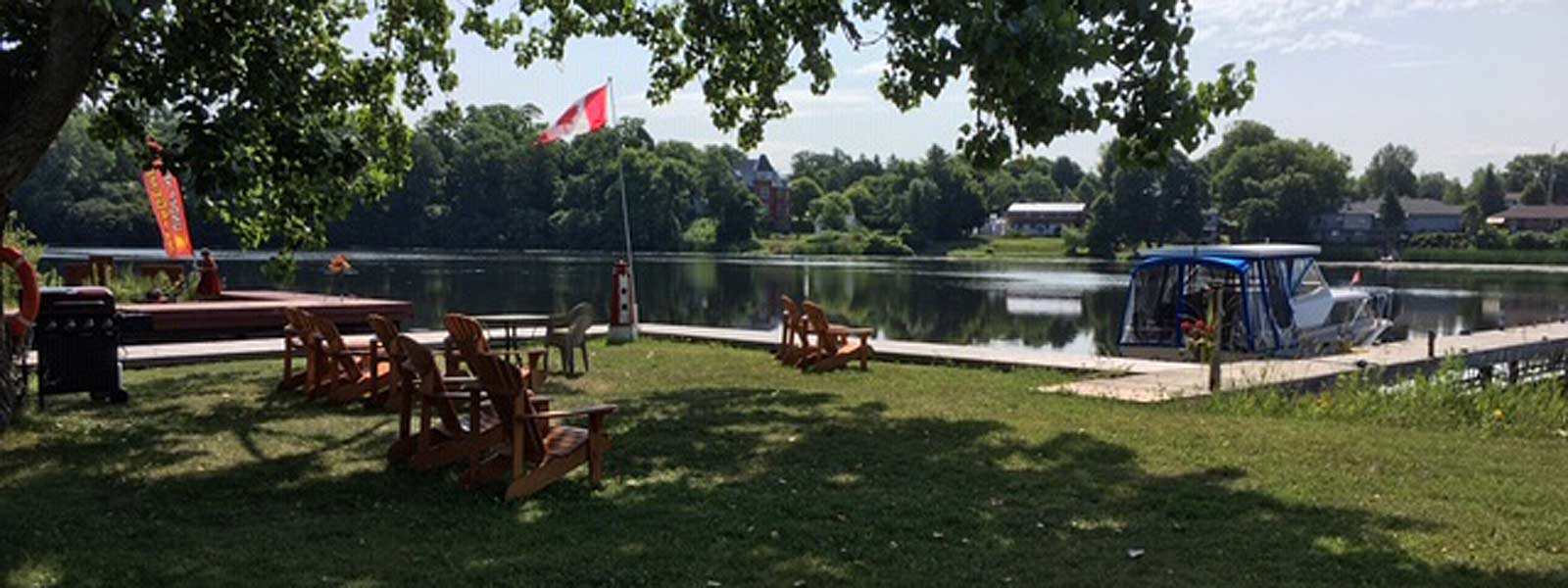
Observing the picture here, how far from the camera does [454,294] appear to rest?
144ft

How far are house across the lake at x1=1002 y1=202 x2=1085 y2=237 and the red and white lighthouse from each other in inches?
4814

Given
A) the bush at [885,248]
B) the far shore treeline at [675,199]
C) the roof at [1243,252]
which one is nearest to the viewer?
the roof at [1243,252]

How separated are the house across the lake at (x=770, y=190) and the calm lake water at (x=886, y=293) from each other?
5353cm

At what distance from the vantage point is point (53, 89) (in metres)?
7.64

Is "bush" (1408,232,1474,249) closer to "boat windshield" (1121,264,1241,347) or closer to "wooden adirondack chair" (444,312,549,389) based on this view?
"boat windshield" (1121,264,1241,347)

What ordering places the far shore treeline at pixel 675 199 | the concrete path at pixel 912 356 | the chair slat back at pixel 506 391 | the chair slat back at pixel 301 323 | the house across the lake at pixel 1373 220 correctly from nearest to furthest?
1. the chair slat back at pixel 506 391
2. the chair slat back at pixel 301 323
3. the concrete path at pixel 912 356
4. the far shore treeline at pixel 675 199
5. the house across the lake at pixel 1373 220

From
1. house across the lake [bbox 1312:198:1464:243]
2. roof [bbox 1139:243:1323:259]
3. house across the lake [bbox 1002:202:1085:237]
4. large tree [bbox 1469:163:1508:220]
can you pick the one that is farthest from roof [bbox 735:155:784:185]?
roof [bbox 1139:243:1323:259]

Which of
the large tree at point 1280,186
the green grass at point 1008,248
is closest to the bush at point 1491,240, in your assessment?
the large tree at point 1280,186

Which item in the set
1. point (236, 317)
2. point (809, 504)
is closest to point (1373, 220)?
point (236, 317)

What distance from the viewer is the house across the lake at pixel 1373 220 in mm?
106544

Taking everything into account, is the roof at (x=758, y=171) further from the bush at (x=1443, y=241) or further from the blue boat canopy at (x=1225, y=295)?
the blue boat canopy at (x=1225, y=295)

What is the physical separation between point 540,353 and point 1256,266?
38.9ft

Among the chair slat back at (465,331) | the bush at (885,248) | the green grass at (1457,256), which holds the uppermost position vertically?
the chair slat back at (465,331)

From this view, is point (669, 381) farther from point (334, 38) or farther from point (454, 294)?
point (454, 294)
